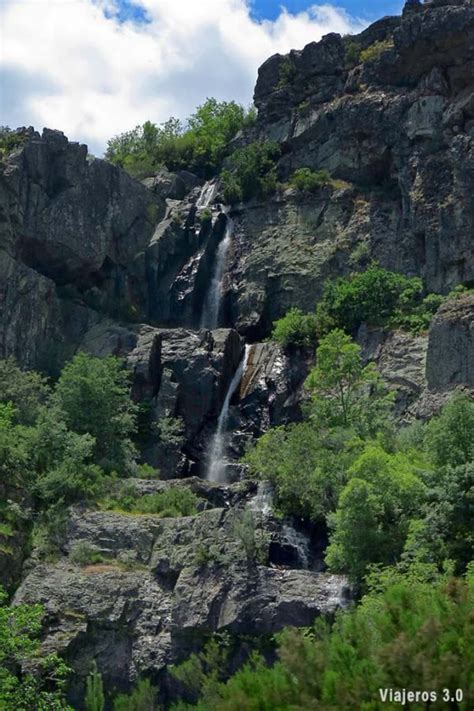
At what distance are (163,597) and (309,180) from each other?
29.7 metres

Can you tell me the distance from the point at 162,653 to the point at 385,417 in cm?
1409

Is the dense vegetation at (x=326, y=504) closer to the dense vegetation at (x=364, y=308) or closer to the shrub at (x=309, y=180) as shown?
the dense vegetation at (x=364, y=308)

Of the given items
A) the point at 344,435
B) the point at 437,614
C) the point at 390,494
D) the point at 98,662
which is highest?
the point at 344,435

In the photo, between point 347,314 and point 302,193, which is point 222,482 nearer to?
point 347,314

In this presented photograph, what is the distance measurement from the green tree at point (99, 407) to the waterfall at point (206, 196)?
1720cm

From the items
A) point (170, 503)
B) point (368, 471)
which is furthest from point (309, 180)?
point (368, 471)

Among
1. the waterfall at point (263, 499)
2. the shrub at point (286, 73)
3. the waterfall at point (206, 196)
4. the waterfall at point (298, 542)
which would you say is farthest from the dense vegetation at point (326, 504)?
the shrub at point (286, 73)

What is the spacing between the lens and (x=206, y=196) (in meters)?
61.8

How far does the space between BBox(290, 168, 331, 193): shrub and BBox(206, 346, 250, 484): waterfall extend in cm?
1272

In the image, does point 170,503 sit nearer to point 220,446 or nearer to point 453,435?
point 220,446

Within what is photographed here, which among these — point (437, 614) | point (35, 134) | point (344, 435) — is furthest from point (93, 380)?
point (437, 614)

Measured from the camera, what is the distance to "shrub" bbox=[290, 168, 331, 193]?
189 feet

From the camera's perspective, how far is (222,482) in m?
46.1

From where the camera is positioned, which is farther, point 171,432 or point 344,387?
point 171,432
